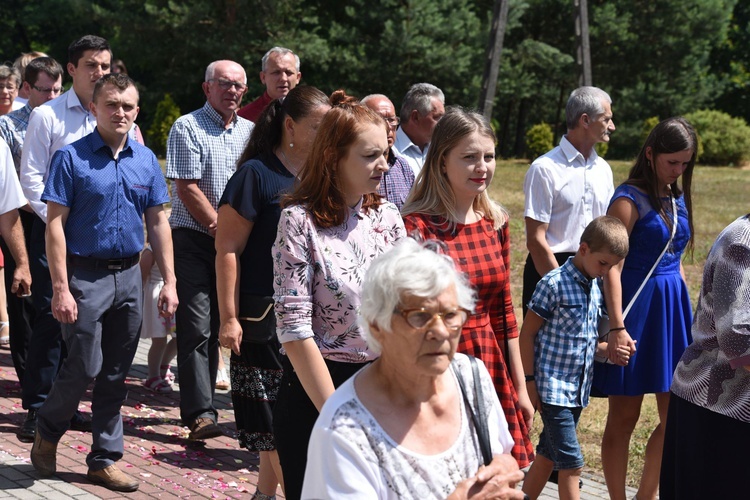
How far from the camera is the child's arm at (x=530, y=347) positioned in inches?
205

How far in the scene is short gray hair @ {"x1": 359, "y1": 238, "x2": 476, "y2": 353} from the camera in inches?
108

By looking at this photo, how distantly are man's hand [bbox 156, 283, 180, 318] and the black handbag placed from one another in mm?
1020

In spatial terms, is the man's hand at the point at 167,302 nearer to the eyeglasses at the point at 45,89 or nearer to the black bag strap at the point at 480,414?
the eyeglasses at the point at 45,89

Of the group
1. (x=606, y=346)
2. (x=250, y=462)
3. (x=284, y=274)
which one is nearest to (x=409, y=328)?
(x=284, y=274)

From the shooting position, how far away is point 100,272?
5.69 metres

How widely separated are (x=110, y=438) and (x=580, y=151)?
3.28 meters

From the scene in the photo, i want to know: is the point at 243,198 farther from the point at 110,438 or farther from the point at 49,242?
the point at 110,438

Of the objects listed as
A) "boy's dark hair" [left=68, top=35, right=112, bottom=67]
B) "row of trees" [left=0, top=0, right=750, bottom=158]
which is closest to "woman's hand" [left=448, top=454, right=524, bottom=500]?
"boy's dark hair" [left=68, top=35, right=112, bottom=67]

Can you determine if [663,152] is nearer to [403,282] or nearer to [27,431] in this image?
[403,282]

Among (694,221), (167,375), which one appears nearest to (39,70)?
(167,375)

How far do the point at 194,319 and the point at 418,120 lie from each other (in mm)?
1988

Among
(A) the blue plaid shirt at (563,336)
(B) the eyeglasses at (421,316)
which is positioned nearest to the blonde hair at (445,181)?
(A) the blue plaid shirt at (563,336)

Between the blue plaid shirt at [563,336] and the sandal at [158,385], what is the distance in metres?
3.63

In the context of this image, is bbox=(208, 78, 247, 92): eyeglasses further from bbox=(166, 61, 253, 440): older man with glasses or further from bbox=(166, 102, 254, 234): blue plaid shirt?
bbox=(166, 102, 254, 234): blue plaid shirt
